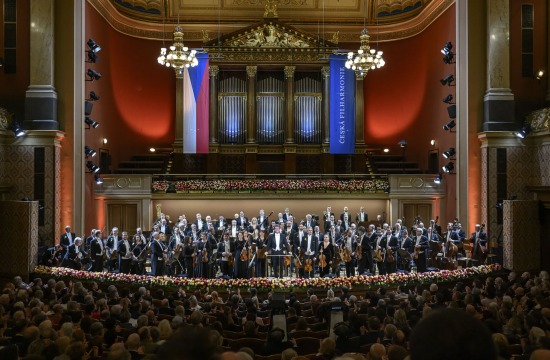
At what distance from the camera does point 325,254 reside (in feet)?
Answer: 51.5

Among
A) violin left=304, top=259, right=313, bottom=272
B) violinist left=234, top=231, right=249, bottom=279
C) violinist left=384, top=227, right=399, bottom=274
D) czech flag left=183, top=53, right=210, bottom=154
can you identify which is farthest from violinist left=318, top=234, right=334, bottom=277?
czech flag left=183, top=53, right=210, bottom=154

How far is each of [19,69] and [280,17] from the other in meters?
12.6

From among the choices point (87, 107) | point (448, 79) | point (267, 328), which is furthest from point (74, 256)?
point (448, 79)

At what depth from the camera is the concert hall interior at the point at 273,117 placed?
18219mm

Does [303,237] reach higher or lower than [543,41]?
lower

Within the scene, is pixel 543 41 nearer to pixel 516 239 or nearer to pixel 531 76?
pixel 531 76

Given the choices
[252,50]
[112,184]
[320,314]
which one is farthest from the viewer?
[252,50]

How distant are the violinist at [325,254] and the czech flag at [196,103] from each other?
1076 centimetres

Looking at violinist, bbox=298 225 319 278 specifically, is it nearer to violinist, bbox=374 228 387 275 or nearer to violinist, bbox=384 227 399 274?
violinist, bbox=374 228 387 275

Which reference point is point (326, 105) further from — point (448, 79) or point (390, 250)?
point (390, 250)

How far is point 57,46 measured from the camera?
61.5ft

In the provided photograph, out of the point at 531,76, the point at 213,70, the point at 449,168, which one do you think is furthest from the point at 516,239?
the point at 213,70

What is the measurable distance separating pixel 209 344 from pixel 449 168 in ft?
64.5

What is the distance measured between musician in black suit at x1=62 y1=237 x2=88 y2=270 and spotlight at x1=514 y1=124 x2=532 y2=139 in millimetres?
14044
